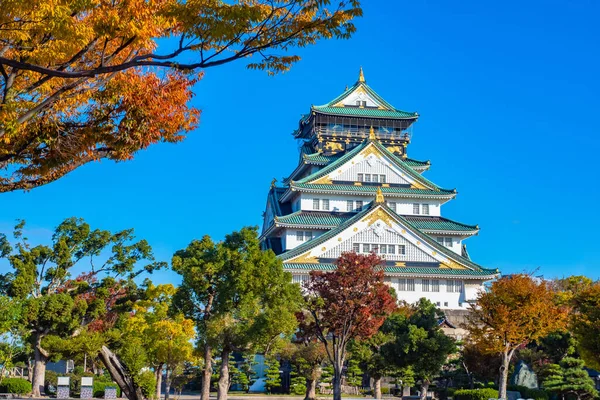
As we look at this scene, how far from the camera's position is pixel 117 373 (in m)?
14.9

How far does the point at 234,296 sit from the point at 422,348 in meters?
10.8

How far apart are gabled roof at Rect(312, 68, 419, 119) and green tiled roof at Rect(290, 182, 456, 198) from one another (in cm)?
896

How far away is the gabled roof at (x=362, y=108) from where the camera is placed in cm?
6956

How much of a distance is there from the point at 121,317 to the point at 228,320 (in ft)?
25.9

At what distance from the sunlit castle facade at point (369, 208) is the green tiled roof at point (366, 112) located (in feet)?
0.32

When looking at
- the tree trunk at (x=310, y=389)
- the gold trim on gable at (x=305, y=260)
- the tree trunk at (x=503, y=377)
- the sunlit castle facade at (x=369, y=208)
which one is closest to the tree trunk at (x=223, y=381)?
the tree trunk at (x=310, y=389)

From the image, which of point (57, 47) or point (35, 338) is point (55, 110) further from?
point (35, 338)

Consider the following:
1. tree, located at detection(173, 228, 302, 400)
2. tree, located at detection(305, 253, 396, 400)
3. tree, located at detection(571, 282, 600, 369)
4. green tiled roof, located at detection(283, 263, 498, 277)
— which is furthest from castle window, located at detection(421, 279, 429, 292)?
tree, located at detection(173, 228, 302, 400)

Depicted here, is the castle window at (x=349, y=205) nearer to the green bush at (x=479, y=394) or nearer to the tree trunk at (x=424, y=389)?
the tree trunk at (x=424, y=389)

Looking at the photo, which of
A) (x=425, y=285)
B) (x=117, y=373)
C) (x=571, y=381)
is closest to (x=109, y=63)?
(x=117, y=373)

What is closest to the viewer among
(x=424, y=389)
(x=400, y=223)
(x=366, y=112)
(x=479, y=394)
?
(x=479, y=394)

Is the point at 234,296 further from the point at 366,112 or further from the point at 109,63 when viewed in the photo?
the point at 366,112

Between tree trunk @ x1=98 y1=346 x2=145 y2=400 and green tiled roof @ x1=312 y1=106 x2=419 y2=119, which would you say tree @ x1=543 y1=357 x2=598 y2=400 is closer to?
tree trunk @ x1=98 y1=346 x2=145 y2=400

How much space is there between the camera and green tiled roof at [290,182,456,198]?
62.3 m
